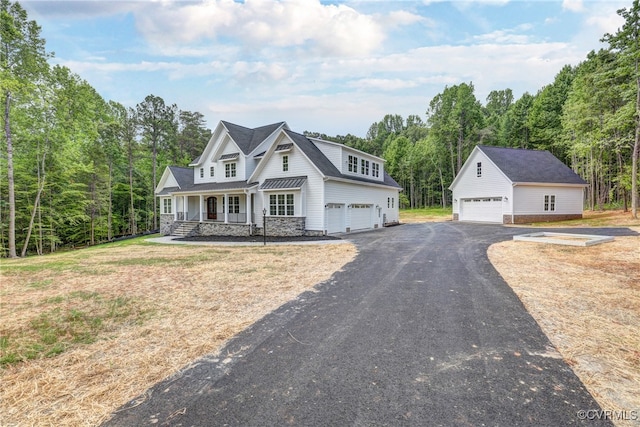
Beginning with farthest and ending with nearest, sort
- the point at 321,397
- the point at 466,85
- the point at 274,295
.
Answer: the point at 466,85, the point at 274,295, the point at 321,397

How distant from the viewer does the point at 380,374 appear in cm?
308

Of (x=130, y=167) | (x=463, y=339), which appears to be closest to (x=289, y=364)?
(x=463, y=339)

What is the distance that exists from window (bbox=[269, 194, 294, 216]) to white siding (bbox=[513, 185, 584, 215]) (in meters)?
17.8

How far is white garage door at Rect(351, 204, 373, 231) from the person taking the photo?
20.6 metres

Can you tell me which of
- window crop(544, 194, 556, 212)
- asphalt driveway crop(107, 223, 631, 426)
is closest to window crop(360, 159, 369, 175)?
window crop(544, 194, 556, 212)

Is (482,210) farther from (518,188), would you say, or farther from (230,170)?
(230,170)

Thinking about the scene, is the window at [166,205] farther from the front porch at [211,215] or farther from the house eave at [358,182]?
the house eave at [358,182]

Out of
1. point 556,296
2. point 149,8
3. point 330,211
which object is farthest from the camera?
point 330,211

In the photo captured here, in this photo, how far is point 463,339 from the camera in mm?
3879

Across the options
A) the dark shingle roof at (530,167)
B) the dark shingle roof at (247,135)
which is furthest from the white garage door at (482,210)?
the dark shingle roof at (247,135)

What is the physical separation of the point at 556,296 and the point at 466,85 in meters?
42.5

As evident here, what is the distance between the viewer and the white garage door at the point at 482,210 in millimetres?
23797

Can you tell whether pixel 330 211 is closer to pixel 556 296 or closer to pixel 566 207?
pixel 556 296

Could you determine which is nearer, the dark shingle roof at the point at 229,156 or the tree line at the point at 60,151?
the tree line at the point at 60,151
